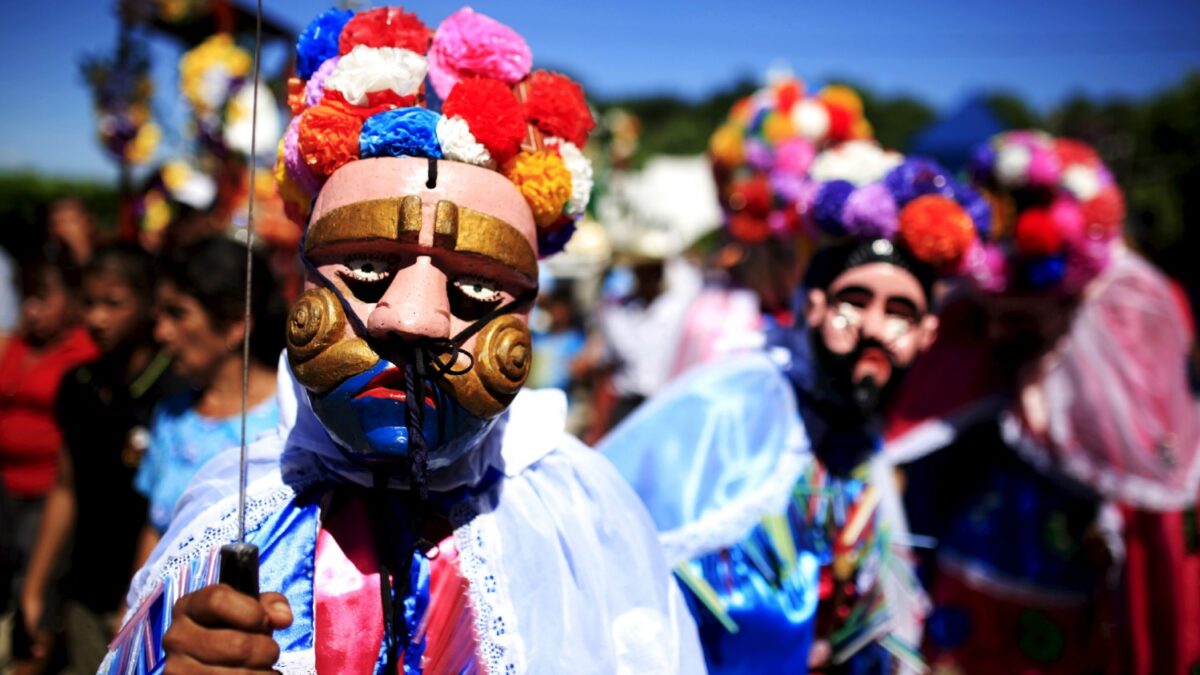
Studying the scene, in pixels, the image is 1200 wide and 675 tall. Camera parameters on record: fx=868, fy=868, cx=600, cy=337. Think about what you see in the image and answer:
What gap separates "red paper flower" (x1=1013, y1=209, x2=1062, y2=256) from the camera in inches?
129

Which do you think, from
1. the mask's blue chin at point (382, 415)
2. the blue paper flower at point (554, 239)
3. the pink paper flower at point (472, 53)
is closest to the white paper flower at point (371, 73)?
the pink paper flower at point (472, 53)

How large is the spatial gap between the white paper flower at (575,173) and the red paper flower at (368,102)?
328mm

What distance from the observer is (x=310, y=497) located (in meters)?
1.74

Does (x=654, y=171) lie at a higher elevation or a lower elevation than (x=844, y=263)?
higher

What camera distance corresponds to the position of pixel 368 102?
169 centimetres

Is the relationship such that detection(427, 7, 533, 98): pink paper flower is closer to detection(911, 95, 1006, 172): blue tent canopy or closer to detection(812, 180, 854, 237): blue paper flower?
detection(812, 180, 854, 237): blue paper flower

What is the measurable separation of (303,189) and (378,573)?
79 centimetres

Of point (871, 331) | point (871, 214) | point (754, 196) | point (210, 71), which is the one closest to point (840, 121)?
point (754, 196)

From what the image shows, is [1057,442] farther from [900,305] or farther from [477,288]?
[477,288]

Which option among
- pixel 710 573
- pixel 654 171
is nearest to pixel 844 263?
pixel 710 573

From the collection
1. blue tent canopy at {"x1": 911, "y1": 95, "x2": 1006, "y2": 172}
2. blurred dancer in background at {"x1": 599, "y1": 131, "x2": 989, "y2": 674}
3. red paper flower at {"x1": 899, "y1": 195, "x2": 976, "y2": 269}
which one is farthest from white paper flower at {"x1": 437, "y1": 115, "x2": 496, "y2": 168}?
blue tent canopy at {"x1": 911, "y1": 95, "x2": 1006, "y2": 172}

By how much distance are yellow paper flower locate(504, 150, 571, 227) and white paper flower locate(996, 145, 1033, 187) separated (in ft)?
7.84

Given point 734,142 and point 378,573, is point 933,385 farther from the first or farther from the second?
point 378,573

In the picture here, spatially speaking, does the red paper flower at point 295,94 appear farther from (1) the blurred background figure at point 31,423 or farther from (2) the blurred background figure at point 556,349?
(2) the blurred background figure at point 556,349
